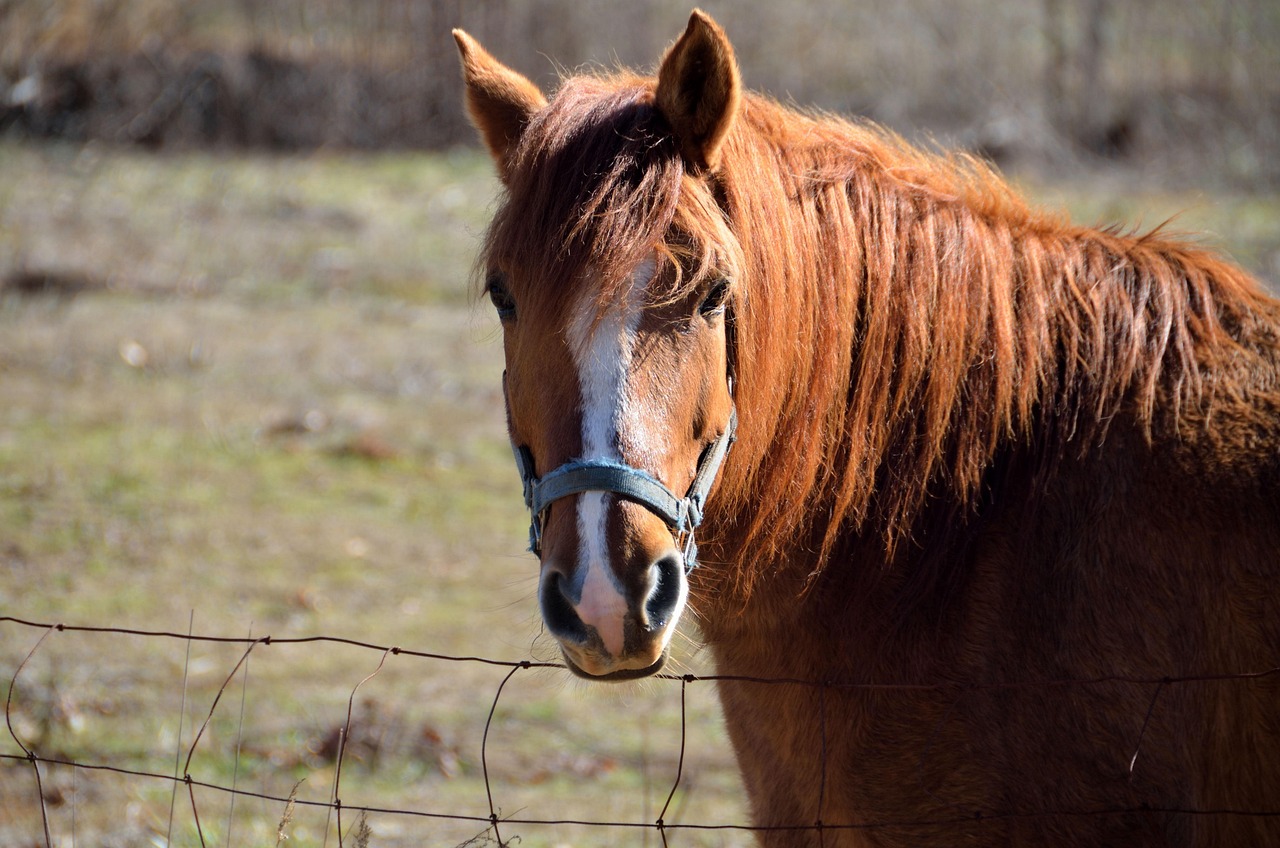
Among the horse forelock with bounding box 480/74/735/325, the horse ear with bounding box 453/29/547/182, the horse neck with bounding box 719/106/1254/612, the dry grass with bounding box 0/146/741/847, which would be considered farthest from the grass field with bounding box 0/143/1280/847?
the horse ear with bounding box 453/29/547/182

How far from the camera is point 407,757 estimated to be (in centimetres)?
420

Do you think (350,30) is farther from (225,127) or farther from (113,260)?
(113,260)

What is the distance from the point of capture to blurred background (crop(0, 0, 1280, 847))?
407cm

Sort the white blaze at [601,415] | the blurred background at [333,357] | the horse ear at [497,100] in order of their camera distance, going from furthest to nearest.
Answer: the blurred background at [333,357] < the horse ear at [497,100] < the white blaze at [601,415]

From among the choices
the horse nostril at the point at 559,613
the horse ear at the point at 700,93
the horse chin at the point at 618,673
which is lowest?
the horse chin at the point at 618,673

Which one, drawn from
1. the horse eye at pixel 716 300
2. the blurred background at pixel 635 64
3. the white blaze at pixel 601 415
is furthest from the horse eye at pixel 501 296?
the blurred background at pixel 635 64

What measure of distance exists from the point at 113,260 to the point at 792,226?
29.7 feet

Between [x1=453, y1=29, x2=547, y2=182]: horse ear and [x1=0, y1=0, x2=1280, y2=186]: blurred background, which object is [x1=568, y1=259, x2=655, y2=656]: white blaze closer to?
[x1=453, y1=29, x2=547, y2=182]: horse ear

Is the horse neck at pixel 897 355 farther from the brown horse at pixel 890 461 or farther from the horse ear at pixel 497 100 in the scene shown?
the horse ear at pixel 497 100

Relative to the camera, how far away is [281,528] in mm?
6098

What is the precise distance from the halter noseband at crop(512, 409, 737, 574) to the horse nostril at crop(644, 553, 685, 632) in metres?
0.08

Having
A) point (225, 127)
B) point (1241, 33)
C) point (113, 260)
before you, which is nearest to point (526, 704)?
point (113, 260)

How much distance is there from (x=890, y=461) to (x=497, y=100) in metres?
1.14

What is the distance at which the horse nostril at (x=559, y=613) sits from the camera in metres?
1.74
